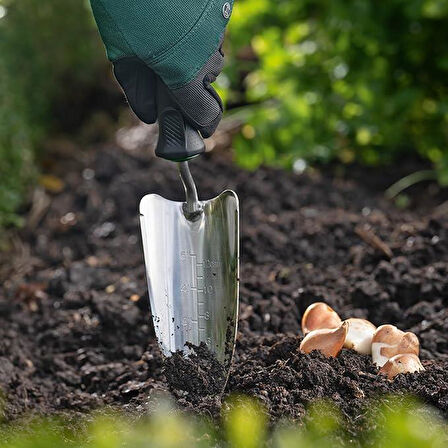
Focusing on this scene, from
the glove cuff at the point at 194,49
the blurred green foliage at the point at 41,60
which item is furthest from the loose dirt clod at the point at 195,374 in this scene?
the blurred green foliage at the point at 41,60

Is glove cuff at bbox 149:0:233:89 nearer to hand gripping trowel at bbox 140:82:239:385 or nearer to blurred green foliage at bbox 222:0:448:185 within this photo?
hand gripping trowel at bbox 140:82:239:385

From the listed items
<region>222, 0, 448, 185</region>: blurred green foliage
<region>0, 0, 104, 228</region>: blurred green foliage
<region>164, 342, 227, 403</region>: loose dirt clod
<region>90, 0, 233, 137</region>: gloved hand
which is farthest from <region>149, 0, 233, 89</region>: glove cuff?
<region>0, 0, 104, 228</region>: blurred green foliage

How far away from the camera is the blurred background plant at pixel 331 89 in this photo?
396 cm

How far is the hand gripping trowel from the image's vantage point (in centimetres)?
210

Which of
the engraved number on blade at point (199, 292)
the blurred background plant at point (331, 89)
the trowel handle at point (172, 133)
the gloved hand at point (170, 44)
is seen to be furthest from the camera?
the blurred background plant at point (331, 89)

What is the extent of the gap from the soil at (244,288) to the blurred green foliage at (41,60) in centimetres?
45

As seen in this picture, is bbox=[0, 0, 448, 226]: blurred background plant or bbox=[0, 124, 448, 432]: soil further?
bbox=[0, 0, 448, 226]: blurred background plant

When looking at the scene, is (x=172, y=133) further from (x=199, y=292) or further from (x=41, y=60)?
(x=41, y=60)

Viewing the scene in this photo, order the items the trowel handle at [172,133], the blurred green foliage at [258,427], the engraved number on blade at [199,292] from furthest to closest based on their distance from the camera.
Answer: the engraved number on blade at [199,292] → the trowel handle at [172,133] → the blurred green foliage at [258,427]

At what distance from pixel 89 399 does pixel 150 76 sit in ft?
2.71

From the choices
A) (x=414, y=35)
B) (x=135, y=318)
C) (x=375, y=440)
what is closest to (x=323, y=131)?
(x=414, y=35)

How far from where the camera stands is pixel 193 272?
2154 mm

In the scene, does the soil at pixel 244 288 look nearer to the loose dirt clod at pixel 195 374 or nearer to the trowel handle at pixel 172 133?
the loose dirt clod at pixel 195 374

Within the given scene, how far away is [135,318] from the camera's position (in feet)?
8.80
